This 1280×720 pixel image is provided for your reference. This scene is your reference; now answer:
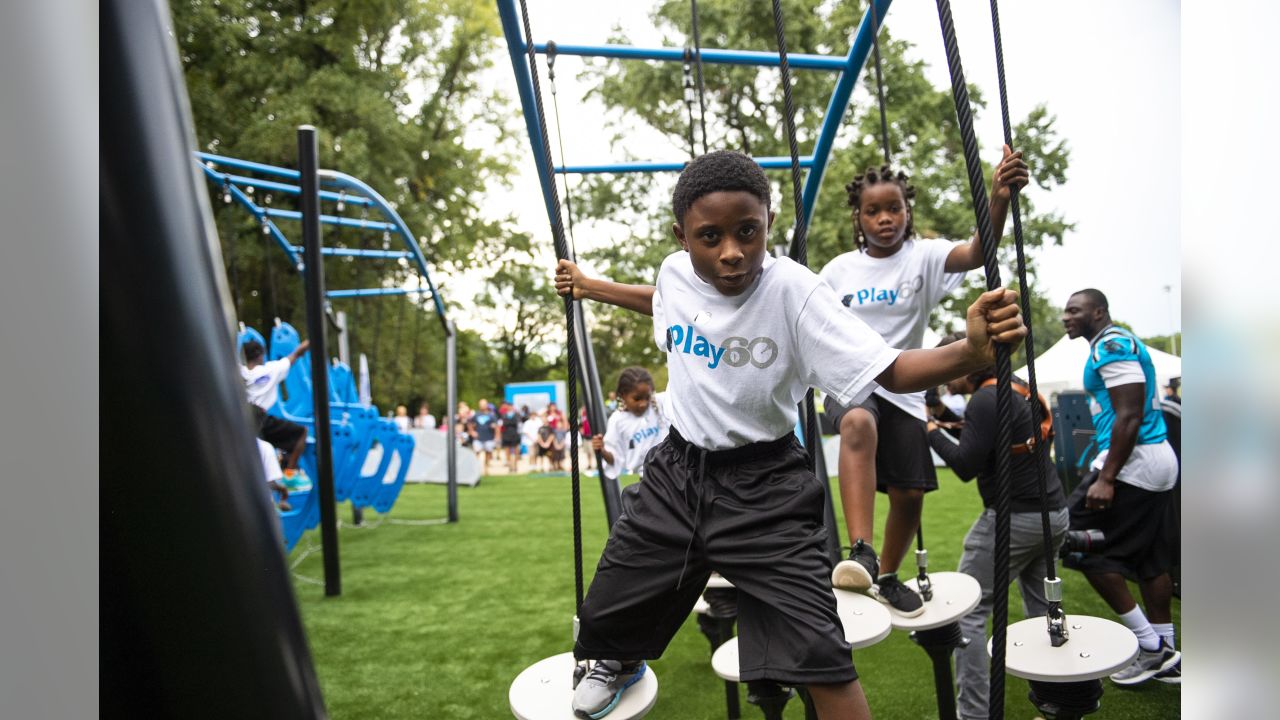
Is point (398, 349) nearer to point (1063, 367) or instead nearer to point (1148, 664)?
point (1063, 367)

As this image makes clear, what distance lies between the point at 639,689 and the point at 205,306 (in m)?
1.78

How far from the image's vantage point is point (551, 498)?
41.0 feet

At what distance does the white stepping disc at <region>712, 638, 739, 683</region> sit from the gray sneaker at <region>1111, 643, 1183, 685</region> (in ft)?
6.69

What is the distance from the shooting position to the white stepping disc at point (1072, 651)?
84.9 inches

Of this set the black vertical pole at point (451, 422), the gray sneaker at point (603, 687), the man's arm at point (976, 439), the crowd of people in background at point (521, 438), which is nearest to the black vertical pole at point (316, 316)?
the black vertical pole at point (451, 422)

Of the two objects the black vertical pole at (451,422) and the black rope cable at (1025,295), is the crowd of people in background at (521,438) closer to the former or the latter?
the black vertical pole at (451,422)

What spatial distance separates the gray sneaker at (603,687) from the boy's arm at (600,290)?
942 millimetres

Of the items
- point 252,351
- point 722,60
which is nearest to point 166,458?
point 722,60

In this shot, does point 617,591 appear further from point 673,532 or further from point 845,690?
point 845,690

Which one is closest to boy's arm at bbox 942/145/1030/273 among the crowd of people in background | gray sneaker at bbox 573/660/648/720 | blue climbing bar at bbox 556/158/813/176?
gray sneaker at bbox 573/660/648/720

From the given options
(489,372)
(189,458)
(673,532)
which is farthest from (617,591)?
(489,372)

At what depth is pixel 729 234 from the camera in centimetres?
193

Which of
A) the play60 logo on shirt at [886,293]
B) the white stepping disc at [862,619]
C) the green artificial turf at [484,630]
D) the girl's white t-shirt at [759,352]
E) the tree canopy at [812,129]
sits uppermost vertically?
the tree canopy at [812,129]

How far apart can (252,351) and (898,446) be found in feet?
17.9
